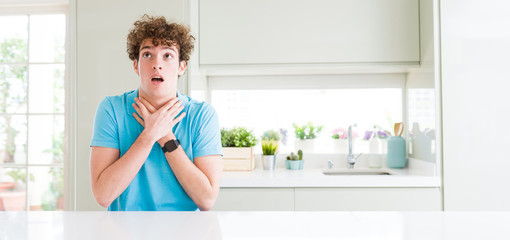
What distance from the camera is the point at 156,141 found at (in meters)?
1.13

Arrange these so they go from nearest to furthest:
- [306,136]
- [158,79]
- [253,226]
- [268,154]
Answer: [253,226], [158,79], [268,154], [306,136]

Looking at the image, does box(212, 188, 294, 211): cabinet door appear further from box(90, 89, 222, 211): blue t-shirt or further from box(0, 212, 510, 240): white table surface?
box(0, 212, 510, 240): white table surface

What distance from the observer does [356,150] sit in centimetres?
262

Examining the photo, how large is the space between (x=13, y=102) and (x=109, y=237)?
2.30 m

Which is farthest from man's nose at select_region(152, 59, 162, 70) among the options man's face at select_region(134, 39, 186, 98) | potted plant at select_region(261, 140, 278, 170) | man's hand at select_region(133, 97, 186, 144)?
potted plant at select_region(261, 140, 278, 170)

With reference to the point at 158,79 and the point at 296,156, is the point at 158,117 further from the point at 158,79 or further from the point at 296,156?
the point at 296,156

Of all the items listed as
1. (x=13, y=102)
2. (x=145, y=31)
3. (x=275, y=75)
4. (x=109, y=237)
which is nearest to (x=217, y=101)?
(x=275, y=75)

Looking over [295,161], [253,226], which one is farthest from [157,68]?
[295,161]

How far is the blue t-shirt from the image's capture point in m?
1.11

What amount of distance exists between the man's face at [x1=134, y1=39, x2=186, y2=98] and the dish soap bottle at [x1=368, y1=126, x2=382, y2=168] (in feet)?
5.56

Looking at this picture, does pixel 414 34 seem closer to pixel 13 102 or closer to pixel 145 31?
pixel 145 31

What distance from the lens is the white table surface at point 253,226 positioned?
0.68m

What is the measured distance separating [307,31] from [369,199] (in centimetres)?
102

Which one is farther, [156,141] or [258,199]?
[258,199]
